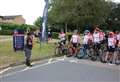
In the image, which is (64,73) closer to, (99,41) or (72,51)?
(99,41)

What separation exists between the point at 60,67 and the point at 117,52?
4.53m

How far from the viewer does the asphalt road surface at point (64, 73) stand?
14.9 meters

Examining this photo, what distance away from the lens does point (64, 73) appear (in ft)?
54.8

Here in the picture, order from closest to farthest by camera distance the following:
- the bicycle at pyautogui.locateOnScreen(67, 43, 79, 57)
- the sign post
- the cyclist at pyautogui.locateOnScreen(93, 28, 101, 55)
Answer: the cyclist at pyautogui.locateOnScreen(93, 28, 101, 55), the bicycle at pyautogui.locateOnScreen(67, 43, 79, 57), the sign post

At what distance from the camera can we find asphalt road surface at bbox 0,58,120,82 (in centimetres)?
1492

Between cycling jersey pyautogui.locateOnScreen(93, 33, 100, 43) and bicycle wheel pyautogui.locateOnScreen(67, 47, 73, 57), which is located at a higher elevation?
cycling jersey pyautogui.locateOnScreen(93, 33, 100, 43)

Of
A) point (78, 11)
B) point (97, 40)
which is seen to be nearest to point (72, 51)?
point (97, 40)

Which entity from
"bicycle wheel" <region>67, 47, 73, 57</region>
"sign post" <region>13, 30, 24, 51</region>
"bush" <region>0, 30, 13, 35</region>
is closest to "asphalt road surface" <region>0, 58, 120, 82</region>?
"bicycle wheel" <region>67, 47, 73, 57</region>

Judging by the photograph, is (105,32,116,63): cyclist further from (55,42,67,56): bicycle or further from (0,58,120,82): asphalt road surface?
(55,42,67,56): bicycle

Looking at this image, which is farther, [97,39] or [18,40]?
[18,40]

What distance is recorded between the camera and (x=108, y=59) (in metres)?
22.2

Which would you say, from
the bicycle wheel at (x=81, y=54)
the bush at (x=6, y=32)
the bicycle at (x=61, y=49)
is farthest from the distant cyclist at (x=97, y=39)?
the bush at (x=6, y=32)

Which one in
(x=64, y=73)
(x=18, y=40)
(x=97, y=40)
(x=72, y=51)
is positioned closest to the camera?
(x=64, y=73)

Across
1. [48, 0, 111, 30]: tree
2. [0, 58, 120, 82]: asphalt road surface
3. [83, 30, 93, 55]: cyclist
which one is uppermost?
[48, 0, 111, 30]: tree
